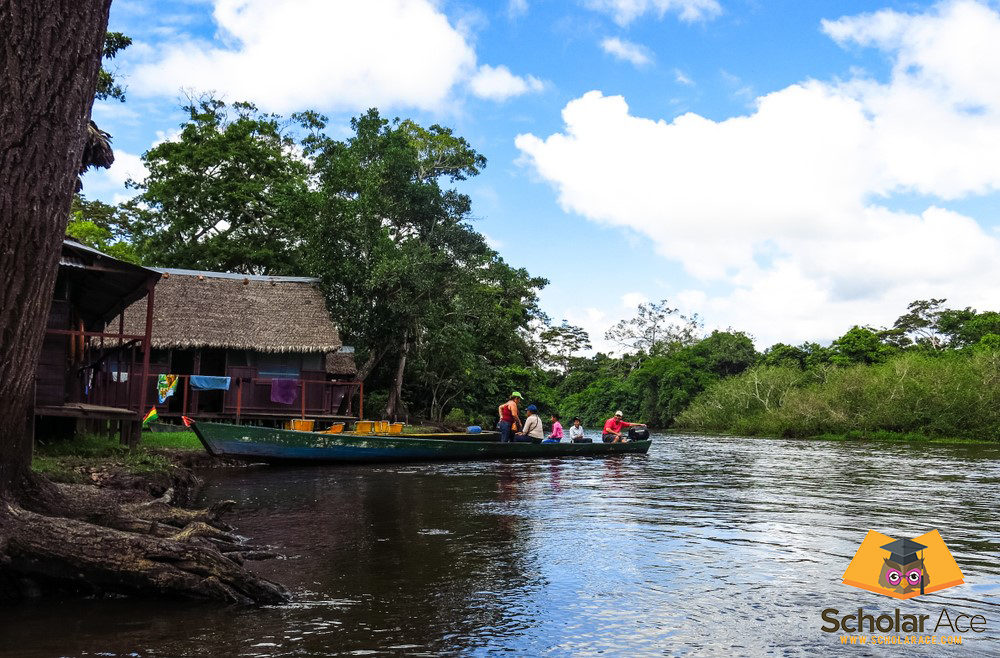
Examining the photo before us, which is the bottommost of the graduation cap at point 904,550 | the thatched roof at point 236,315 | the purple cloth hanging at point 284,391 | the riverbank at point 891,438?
the graduation cap at point 904,550

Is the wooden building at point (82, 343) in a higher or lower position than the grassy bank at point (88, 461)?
higher

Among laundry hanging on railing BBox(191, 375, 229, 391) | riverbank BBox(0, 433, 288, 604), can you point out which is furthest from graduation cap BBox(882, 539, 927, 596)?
laundry hanging on railing BBox(191, 375, 229, 391)

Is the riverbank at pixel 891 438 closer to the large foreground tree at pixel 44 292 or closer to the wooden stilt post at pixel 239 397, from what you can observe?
the wooden stilt post at pixel 239 397

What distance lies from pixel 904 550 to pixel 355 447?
10831mm

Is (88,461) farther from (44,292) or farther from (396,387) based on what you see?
(396,387)

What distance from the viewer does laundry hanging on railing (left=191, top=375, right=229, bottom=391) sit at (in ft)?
64.8

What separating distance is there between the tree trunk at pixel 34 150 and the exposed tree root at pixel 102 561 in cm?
57

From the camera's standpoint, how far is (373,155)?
26.3 m

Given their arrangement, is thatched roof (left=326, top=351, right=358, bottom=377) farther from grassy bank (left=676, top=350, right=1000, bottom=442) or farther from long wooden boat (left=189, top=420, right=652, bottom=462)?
grassy bank (left=676, top=350, right=1000, bottom=442)

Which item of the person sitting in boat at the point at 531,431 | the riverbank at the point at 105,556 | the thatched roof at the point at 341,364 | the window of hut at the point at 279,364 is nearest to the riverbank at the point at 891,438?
the person sitting in boat at the point at 531,431

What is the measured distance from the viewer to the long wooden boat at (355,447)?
1420 cm

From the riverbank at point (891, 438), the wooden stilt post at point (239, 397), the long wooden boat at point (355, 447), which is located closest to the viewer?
the long wooden boat at point (355, 447)

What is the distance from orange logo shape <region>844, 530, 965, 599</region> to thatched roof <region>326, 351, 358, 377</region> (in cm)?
1970

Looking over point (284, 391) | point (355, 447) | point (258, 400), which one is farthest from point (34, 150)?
point (258, 400)
